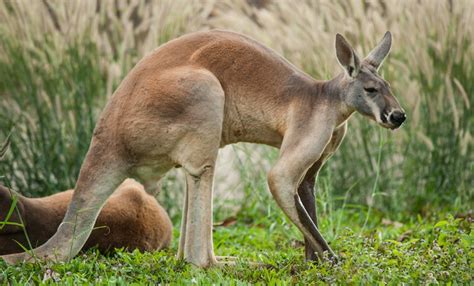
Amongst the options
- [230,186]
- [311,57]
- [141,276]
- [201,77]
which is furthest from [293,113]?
[230,186]

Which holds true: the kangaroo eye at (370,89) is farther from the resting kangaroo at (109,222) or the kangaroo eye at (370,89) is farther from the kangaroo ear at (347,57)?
the resting kangaroo at (109,222)

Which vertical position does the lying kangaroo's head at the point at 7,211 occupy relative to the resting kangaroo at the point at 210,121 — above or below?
below

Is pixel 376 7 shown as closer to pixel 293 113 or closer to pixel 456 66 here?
pixel 456 66

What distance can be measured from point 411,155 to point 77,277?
466 centimetres

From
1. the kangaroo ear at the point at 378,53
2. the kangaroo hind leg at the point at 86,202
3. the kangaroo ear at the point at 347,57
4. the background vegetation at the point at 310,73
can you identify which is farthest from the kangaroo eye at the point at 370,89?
the background vegetation at the point at 310,73

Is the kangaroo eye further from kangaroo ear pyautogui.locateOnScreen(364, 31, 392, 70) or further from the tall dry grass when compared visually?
the tall dry grass

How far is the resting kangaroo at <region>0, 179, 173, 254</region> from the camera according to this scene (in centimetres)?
662

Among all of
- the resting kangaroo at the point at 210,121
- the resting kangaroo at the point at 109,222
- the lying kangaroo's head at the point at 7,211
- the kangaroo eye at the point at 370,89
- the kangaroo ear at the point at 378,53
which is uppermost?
the kangaroo ear at the point at 378,53

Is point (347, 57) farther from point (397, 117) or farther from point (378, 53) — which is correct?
point (397, 117)

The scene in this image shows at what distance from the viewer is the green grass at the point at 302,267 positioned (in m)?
5.55

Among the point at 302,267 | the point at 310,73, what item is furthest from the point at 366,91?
the point at 310,73

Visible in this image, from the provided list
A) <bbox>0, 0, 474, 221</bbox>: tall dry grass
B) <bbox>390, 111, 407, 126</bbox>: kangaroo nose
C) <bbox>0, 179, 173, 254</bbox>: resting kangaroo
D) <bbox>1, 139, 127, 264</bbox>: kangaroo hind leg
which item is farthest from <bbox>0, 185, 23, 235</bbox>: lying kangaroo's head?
<bbox>390, 111, 407, 126</bbox>: kangaroo nose

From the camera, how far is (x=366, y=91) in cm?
629

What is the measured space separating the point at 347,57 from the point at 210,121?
0.97 meters
